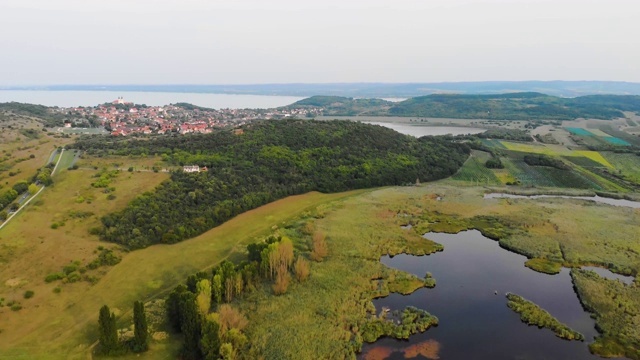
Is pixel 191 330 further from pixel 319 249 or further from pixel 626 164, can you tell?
pixel 626 164

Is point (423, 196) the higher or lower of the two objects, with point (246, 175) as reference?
lower

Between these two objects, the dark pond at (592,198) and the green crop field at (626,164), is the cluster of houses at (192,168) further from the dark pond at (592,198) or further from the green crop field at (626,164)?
the green crop field at (626,164)

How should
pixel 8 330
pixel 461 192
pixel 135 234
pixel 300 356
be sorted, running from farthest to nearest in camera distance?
1. pixel 461 192
2. pixel 135 234
3. pixel 8 330
4. pixel 300 356

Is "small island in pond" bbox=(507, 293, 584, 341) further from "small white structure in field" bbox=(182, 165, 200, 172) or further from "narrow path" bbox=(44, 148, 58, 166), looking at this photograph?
"narrow path" bbox=(44, 148, 58, 166)

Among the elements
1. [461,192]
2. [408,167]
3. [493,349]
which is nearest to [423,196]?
[461,192]

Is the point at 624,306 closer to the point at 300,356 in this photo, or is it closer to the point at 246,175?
the point at 300,356

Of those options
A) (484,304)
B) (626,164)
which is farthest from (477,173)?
(484,304)

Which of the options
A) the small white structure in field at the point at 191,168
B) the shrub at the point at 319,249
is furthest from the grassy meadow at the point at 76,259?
the shrub at the point at 319,249
